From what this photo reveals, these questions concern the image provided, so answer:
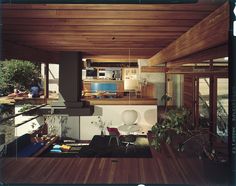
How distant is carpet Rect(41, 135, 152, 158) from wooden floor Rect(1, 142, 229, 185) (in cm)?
239

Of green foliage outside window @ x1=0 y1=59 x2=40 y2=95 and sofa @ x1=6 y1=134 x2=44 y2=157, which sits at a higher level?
green foliage outside window @ x1=0 y1=59 x2=40 y2=95

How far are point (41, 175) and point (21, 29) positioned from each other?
1953 mm

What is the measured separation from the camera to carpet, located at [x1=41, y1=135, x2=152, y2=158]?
609 centimetres

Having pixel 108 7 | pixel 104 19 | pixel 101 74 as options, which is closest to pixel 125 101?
pixel 101 74

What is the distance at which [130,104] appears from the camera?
7.52 m

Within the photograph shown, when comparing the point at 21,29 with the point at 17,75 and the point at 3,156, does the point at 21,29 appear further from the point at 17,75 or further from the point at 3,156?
the point at 17,75

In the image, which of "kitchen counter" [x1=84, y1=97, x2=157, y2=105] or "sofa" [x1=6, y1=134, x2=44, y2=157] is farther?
"kitchen counter" [x1=84, y1=97, x2=157, y2=105]

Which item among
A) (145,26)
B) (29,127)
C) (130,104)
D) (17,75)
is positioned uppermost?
(145,26)

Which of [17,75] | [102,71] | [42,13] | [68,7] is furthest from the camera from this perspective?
[102,71]

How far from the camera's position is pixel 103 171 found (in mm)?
3301

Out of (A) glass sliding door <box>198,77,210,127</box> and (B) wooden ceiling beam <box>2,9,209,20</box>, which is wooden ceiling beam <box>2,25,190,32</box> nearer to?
(B) wooden ceiling beam <box>2,9,209,20</box>

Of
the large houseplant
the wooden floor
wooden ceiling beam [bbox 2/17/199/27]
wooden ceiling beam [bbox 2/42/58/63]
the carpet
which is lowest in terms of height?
the carpet

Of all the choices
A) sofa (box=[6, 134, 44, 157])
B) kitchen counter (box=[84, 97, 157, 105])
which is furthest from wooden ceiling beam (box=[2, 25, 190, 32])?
kitchen counter (box=[84, 97, 157, 105])

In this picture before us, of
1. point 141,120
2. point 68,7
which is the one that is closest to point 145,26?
point 68,7
